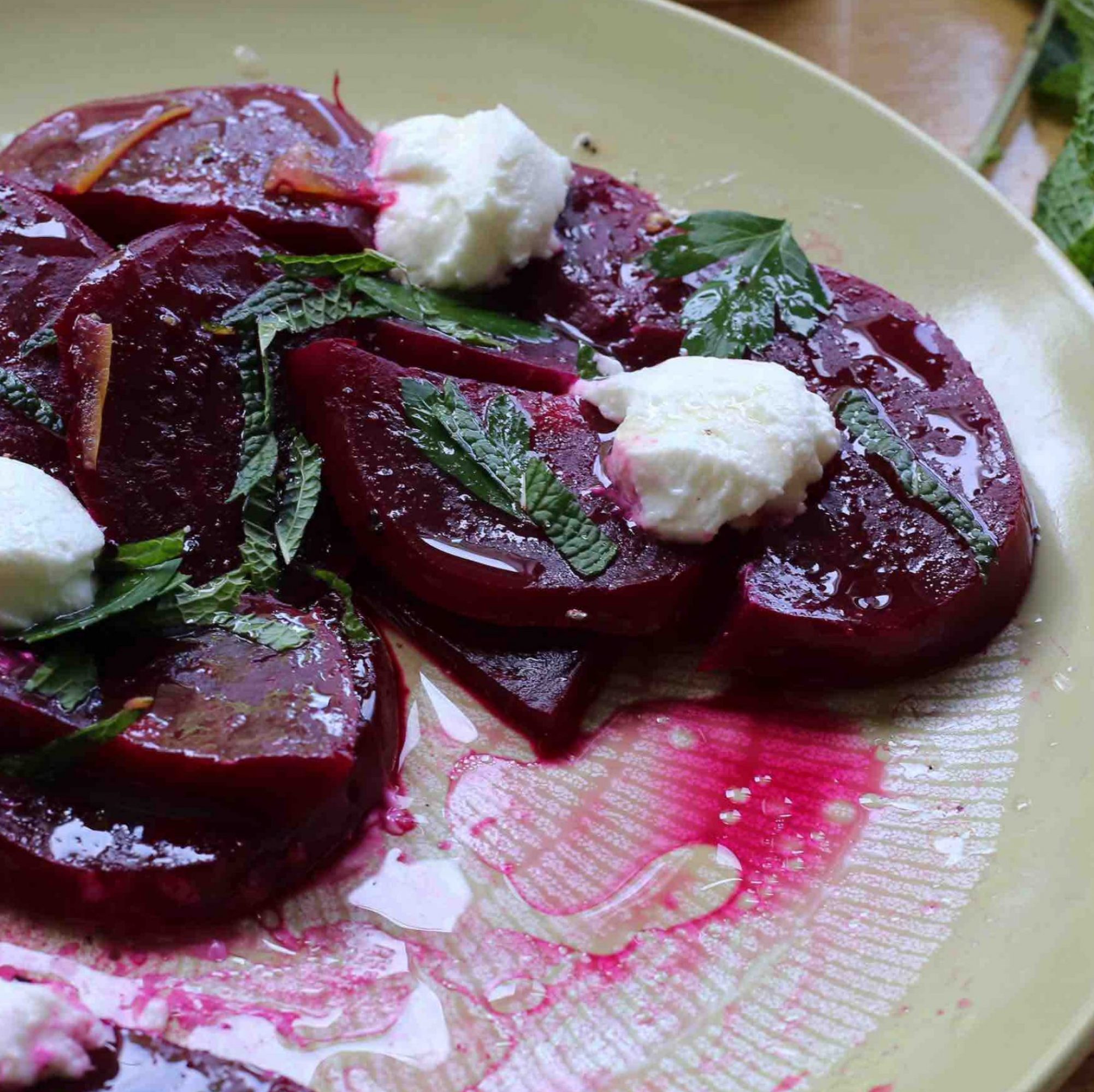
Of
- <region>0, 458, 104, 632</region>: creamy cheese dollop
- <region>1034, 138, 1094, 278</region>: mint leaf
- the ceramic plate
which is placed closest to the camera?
the ceramic plate

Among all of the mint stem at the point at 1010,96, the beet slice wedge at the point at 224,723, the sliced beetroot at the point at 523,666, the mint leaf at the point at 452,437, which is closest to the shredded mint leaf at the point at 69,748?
the beet slice wedge at the point at 224,723

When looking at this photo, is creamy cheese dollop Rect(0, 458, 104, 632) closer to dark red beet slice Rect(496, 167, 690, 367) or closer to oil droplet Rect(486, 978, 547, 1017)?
oil droplet Rect(486, 978, 547, 1017)

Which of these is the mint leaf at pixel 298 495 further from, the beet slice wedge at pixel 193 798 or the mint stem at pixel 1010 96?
the mint stem at pixel 1010 96

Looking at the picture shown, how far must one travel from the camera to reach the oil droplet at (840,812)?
2207 millimetres

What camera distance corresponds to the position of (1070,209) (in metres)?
3.44

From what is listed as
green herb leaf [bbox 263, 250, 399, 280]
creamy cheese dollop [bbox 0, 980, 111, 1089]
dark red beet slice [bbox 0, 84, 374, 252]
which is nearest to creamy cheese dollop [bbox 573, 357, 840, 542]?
green herb leaf [bbox 263, 250, 399, 280]

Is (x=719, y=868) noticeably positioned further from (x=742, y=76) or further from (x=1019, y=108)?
(x=1019, y=108)

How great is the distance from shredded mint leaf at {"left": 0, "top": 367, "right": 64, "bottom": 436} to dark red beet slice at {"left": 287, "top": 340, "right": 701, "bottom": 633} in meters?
0.47

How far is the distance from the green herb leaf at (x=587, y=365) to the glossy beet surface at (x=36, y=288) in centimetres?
106

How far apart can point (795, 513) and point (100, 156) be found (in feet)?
6.18

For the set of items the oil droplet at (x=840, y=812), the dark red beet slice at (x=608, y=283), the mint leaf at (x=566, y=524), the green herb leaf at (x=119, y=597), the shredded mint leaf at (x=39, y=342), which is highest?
the dark red beet slice at (x=608, y=283)

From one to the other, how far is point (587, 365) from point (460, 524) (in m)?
0.58

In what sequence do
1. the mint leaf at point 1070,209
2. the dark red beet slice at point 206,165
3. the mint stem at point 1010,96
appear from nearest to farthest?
the dark red beet slice at point 206,165, the mint leaf at point 1070,209, the mint stem at point 1010,96

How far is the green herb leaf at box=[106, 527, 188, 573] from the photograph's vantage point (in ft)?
6.97
